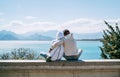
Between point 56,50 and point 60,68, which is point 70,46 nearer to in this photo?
point 56,50

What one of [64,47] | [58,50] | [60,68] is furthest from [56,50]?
[60,68]

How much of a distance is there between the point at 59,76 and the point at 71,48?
0.90 m

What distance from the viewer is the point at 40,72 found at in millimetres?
8133

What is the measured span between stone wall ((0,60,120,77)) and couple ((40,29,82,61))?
0.37 m

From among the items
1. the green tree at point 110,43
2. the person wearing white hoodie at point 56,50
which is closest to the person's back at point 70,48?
the person wearing white hoodie at point 56,50

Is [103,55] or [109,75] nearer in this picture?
[109,75]

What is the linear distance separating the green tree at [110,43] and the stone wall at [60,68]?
49.9 feet

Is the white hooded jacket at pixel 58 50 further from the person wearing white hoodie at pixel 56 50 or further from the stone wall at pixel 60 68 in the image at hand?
the stone wall at pixel 60 68

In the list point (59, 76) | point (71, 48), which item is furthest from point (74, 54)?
point (59, 76)

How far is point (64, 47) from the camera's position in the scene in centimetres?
848

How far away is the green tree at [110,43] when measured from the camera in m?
24.1

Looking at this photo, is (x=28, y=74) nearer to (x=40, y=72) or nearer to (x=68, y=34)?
(x=40, y=72)

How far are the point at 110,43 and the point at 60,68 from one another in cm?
1824

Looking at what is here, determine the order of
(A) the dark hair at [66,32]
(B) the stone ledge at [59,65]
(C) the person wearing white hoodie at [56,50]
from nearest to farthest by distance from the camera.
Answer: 1. (B) the stone ledge at [59,65]
2. (C) the person wearing white hoodie at [56,50]
3. (A) the dark hair at [66,32]
